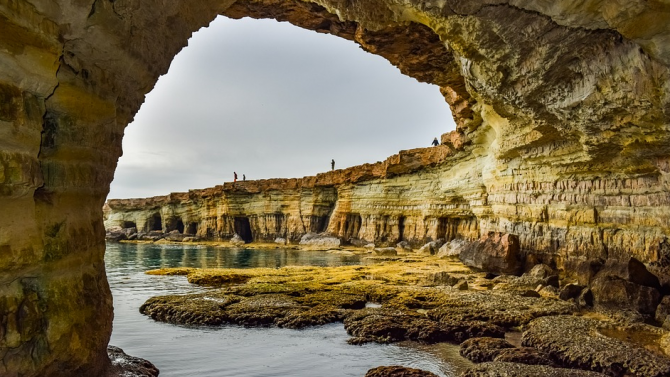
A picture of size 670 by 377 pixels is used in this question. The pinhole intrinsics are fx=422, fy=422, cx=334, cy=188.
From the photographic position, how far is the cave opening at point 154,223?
2144 inches

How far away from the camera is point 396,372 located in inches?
218

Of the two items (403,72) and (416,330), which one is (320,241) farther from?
(416,330)

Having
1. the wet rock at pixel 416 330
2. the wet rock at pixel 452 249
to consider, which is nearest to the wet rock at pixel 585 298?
the wet rock at pixel 416 330

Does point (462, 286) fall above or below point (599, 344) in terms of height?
below

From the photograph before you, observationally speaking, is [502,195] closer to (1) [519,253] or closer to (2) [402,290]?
(1) [519,253]

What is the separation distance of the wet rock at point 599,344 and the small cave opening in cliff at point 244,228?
41.2 m

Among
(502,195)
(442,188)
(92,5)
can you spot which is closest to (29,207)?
(92,5)

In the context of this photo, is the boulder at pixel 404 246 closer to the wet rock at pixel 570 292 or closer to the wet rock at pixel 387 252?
the wet rock at pixel 387 252

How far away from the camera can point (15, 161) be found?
3.78m

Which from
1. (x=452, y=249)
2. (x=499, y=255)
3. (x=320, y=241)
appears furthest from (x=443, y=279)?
(x=320, y=241)

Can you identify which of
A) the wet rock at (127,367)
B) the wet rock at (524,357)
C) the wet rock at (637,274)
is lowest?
the wet rock at (524,357)

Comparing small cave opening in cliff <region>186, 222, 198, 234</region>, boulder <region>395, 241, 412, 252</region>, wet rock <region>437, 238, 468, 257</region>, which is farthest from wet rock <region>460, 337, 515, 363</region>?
small cave opening in cliff <region>186, 222, 198, 234</region>

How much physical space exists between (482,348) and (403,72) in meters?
9.31

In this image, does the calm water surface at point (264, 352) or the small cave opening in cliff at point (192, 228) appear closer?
the calm water surface at point (264, 352)
